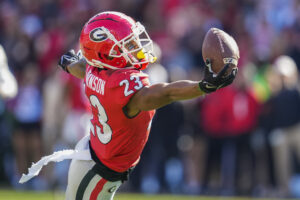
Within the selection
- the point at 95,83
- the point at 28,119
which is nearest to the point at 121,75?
the point at 95,83

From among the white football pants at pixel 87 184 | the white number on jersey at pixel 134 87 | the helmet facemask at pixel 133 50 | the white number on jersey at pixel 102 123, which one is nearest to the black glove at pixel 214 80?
the white number on jersey at pixel 134 87

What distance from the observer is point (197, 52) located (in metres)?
10.0

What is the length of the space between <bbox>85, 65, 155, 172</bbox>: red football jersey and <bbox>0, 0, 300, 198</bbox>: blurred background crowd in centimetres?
425

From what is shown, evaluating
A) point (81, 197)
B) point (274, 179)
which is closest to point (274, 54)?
point (274, 179)

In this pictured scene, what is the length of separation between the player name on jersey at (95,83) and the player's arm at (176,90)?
0.84 feet

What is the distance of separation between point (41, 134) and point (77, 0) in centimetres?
269

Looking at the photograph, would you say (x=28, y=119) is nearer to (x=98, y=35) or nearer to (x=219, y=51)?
(x=98, y=35)

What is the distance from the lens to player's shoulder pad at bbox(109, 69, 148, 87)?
4289 millimetres

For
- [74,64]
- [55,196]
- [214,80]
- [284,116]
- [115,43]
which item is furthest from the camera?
[284,116]

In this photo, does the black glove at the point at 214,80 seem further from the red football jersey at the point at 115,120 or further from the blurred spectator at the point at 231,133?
the blurred spectator at the point at 231,133

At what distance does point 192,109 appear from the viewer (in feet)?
32.1

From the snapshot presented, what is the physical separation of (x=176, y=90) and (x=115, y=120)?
0.61 metres

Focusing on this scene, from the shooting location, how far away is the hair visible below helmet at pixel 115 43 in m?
4.48

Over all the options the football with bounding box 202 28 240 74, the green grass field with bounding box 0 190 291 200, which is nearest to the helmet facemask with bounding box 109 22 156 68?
the football with bounding box 202 28 240 74
